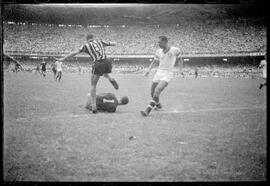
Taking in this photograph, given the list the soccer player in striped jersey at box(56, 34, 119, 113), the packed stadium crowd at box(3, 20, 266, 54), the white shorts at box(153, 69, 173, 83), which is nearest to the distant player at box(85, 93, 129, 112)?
the soccer player in striped jersey at box(56, 34, 119, 113)

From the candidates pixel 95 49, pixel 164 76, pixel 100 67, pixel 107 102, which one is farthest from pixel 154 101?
pixel 95 49

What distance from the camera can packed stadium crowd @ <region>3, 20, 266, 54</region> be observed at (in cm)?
3412

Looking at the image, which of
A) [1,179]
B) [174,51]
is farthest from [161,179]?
[174,51]

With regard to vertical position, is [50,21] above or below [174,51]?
above

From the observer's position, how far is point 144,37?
3856 centimetres

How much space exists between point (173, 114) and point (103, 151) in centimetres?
342

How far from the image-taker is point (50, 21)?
38.7 m

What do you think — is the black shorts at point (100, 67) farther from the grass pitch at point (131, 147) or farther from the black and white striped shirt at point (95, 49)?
the grass pitch at point (131, 147)

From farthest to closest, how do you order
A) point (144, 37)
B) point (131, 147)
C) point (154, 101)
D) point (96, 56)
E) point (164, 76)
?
point (144, 37) < point (164, 76) < point (96, 56) < point (154, 101) < point (131, 147)

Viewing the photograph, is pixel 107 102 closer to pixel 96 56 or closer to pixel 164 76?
pixel 96 56

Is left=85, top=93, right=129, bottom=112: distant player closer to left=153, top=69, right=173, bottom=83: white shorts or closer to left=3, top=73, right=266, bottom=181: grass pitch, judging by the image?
left=3, top=73, right=266, bottom=181: grass pitch

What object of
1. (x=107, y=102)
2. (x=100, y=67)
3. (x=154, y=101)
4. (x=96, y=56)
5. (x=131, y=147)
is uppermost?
(x=96, y=56)

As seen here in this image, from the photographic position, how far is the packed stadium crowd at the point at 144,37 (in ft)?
112
